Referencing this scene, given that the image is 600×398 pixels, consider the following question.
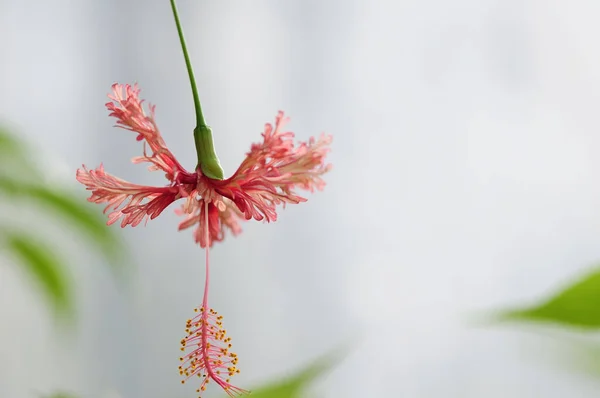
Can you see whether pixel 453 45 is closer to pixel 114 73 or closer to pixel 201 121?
pixel 114 73

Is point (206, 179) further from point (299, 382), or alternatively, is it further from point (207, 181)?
point (299, 382)

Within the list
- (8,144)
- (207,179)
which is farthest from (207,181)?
(8,144)

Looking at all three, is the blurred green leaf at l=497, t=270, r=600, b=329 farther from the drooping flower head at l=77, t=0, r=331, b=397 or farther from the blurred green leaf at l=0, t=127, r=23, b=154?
the blurred green leaf at l=0, t=127, r=23, b=154

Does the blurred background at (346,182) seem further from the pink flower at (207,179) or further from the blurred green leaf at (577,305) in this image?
the blurred green leaf at (577,305)

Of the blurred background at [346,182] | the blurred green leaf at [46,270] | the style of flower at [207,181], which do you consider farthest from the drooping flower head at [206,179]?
the blurred background at [346,182]

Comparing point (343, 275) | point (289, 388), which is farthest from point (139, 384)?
point (289, 388)

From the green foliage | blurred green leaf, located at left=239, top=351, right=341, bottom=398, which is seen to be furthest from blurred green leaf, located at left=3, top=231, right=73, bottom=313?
blurred green leaf, located at left=239, top=351, right=341, bottom=398
